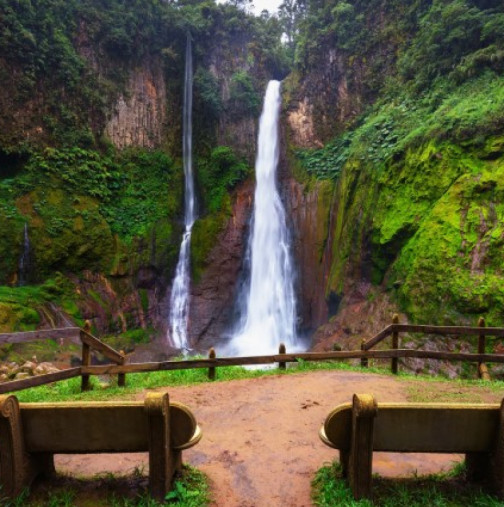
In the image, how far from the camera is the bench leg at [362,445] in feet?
8.44

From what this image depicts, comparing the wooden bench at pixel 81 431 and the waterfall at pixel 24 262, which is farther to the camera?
the waterfall at pixel 24 262

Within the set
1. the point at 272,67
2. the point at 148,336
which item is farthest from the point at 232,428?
the point at 272,67

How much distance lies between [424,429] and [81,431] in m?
2.33

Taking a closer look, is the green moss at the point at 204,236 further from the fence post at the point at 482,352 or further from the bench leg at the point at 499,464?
the bench leg at the point at 499,464

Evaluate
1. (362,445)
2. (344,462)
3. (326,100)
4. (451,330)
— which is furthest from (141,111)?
(362,445)

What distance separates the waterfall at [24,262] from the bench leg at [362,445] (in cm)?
1565

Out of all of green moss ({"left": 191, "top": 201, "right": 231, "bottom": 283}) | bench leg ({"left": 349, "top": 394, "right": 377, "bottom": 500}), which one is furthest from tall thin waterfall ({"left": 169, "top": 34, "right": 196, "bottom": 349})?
bench leg ({"left": 349, "top": 394, "right": 377, "bottom": 500})

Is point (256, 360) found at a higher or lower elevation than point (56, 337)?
lower

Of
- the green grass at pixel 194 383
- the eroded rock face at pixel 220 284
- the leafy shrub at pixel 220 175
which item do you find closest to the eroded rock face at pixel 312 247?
the eroded rock face at pixel 220 284

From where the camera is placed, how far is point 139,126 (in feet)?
70.4

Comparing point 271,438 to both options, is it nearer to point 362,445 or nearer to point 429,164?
point 362,445

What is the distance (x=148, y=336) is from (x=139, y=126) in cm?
1165

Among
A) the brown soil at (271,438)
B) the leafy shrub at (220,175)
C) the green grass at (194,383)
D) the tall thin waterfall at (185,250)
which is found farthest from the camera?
Answer: the leafy shrub at (220,175)

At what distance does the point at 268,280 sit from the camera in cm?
1786
